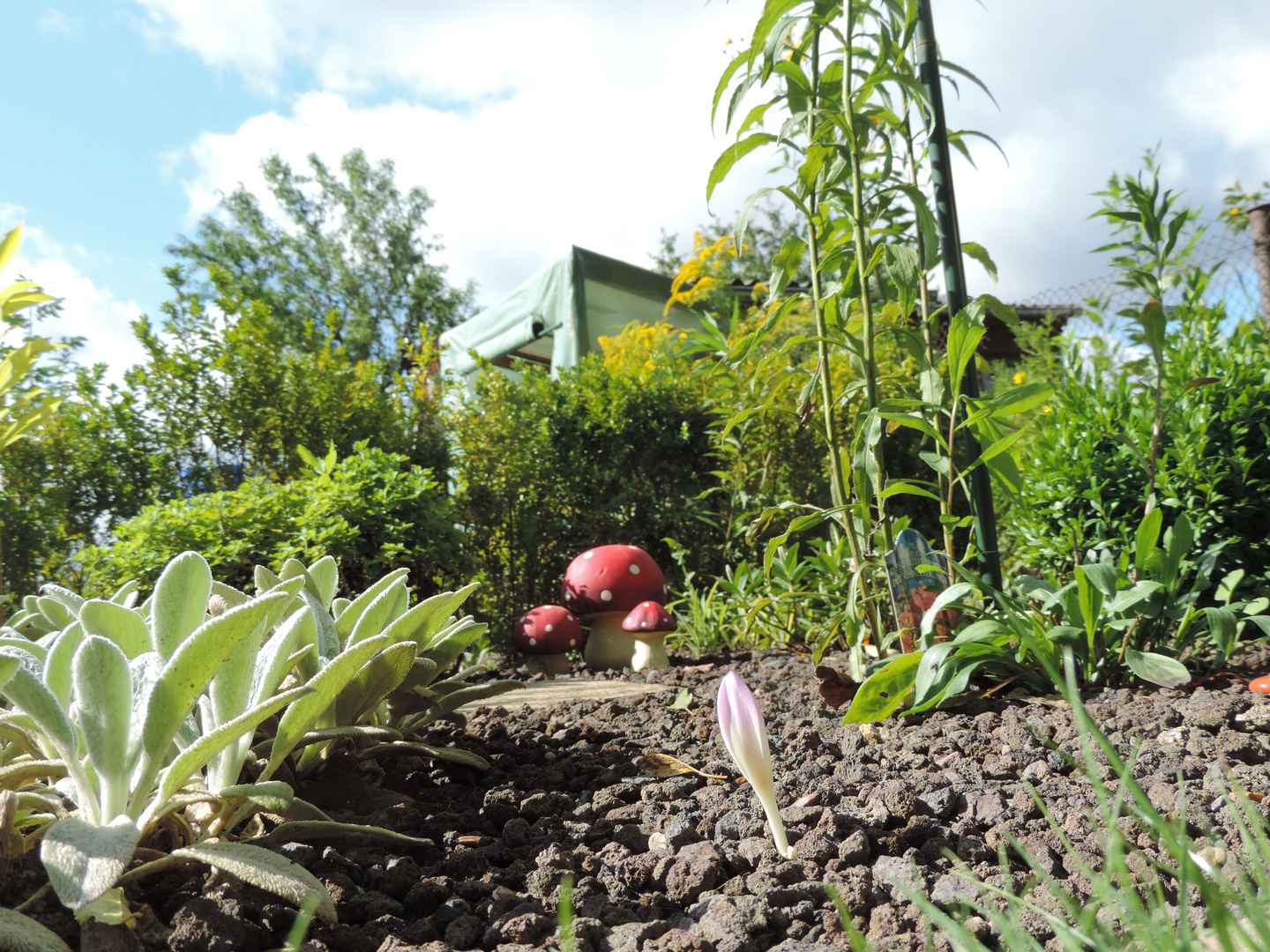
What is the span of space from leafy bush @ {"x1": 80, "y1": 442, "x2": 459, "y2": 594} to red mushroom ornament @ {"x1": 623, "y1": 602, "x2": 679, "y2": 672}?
1000mm

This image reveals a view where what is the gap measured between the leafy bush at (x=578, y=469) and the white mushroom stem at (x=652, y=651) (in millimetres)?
1116

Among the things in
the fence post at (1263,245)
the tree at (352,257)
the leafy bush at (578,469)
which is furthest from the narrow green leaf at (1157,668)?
the tree at (352,257)

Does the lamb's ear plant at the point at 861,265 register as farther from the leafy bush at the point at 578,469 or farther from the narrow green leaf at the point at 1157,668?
the leafy bush at the point at 578,469

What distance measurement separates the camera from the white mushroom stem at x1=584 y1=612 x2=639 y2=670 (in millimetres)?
4082

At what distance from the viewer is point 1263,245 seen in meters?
5.25

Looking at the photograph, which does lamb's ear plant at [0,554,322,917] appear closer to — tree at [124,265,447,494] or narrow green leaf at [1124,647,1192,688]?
narrow green leaf at [1124,647,1192,688]

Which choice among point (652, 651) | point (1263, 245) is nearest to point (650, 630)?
point (652, 651)

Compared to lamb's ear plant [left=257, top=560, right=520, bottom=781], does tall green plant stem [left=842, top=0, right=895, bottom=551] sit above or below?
above

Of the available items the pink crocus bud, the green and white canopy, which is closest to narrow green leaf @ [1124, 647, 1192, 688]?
the pink crocus bud

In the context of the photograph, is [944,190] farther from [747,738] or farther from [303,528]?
[303,528]

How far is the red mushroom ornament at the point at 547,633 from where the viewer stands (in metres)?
3.87

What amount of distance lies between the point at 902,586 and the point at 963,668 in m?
0.29

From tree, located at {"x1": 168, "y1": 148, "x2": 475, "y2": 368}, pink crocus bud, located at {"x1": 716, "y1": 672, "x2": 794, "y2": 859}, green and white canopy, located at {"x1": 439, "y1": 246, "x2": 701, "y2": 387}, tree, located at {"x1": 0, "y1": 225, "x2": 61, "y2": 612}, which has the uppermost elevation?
tree, located at {"x1": 168, "y1": 148, "x2": 475, "y2": 368}

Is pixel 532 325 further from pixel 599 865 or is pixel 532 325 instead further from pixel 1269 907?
pixel 1269 907
